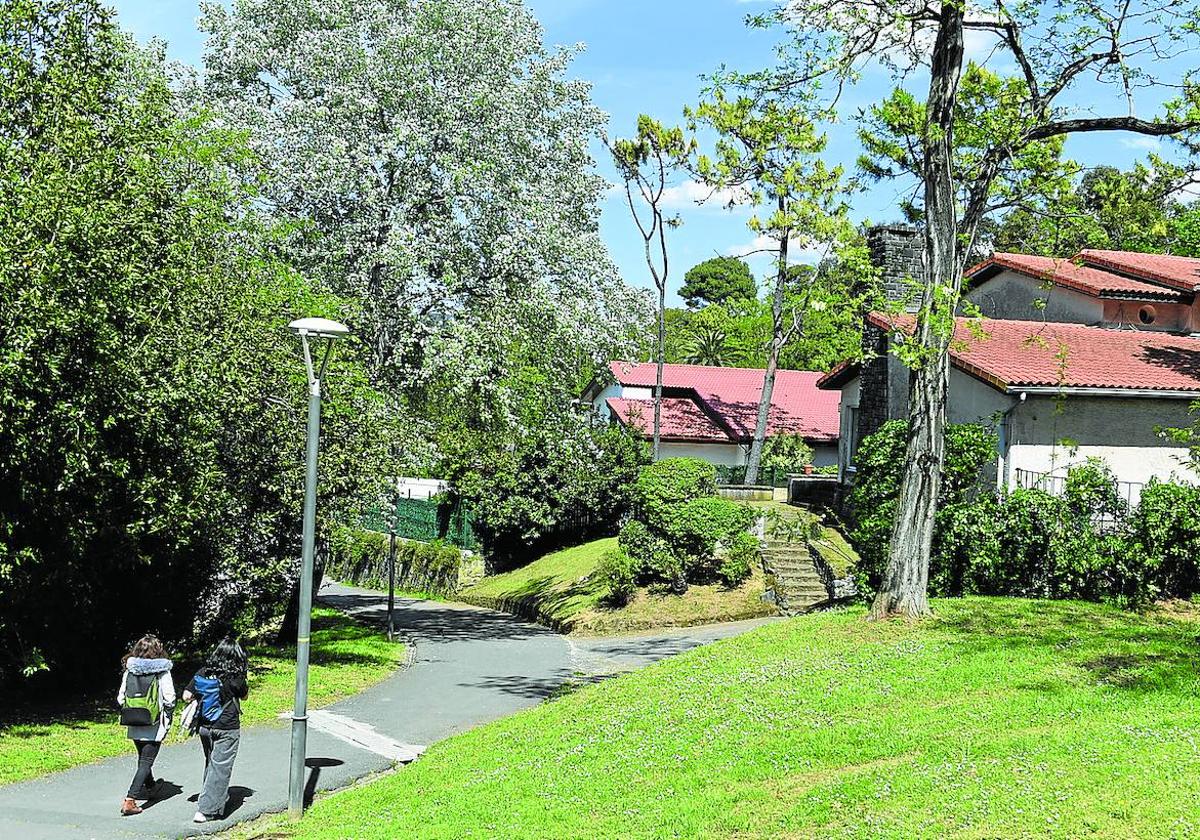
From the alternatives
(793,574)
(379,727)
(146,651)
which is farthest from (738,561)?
(146,651)

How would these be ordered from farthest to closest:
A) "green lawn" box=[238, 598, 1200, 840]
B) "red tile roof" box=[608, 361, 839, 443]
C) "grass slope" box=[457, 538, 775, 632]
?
"red tile roof" box=[608, 361, 839, 443], "grass slope" box=[457, 538, 775, 632], "green lawn" box=[238, 598, 1200, 840]

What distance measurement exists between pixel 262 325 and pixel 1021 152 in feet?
40.4

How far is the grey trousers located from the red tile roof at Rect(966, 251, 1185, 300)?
778 inches

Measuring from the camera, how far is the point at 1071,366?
23000 mm

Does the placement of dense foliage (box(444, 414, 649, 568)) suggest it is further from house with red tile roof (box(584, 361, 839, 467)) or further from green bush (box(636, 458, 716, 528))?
green bush (box(636, 458, 716, 528))

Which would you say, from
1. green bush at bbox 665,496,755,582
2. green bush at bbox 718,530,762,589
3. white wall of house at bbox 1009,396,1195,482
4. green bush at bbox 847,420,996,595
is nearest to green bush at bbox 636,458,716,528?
green bush at bbox 665,496,755,582

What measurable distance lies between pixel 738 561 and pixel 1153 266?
1275 cm

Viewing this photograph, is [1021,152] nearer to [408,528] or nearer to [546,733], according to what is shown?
[546,733]

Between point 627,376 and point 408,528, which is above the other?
point 627,376

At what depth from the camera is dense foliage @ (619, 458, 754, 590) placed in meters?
27.3

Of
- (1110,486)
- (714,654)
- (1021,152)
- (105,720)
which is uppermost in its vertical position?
(1021,152)

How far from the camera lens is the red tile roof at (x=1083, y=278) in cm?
2625

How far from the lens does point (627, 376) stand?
4662 cm

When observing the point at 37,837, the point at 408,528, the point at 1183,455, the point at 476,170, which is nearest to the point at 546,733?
the point at 37,837
